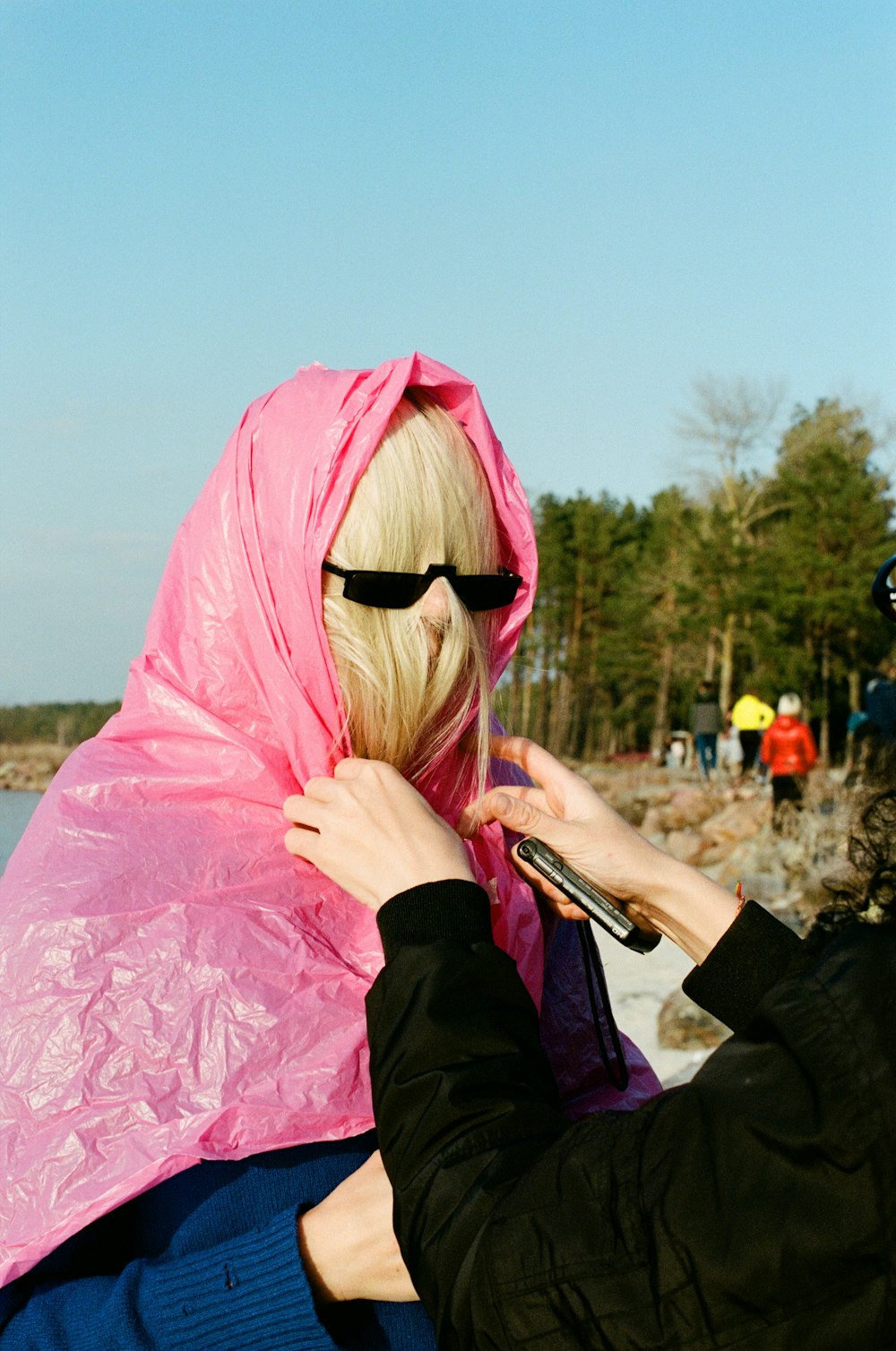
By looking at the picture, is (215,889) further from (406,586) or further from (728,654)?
(728,654)

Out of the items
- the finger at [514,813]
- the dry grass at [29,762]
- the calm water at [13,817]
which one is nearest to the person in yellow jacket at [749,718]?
the dry grass at [29,762]

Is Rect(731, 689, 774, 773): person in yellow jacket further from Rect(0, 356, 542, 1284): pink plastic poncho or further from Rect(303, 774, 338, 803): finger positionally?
Rect(303, 774, 338, 803): finger

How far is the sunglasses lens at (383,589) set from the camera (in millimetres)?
1651

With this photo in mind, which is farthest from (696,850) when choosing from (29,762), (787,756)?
(29,762)

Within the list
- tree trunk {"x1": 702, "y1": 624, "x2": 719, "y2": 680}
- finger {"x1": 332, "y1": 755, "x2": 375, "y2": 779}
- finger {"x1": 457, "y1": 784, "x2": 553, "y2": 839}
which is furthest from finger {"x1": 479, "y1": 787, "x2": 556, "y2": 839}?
tree trunk {"x1": 702, "y1": 624, "x2": 719, "y2": 680}

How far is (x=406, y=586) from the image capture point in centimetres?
167

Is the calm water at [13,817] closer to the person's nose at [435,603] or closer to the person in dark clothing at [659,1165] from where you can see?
the person's nose at [435,603]

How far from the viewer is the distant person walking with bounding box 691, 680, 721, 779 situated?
20078mm

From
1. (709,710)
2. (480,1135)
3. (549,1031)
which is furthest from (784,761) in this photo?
(480,1135)

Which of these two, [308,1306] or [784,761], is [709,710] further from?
[308,1306]

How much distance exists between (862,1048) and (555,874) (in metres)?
0.78

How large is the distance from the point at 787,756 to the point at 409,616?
11511 millimetres

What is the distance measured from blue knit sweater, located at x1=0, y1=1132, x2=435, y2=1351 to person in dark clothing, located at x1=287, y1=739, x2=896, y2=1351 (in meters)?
0.36

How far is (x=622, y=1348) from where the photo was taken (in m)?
0.92
